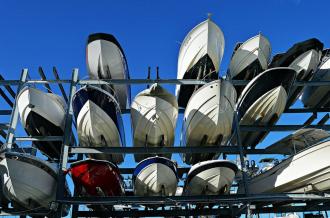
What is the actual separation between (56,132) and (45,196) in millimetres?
1602

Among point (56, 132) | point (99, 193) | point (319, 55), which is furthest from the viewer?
point (319, 55)

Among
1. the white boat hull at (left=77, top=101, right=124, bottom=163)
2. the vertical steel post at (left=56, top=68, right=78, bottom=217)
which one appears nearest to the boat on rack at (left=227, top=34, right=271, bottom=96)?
the white boat hull at (left=77, top=101, right=124, bottom=163)

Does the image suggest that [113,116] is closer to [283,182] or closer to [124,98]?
[124,98]

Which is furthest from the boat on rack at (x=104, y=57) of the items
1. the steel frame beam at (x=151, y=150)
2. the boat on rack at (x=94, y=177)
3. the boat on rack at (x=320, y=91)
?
the boat on rack at (x=320, y=91)

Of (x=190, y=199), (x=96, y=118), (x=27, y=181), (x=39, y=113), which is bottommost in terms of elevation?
(x=190, y=199)

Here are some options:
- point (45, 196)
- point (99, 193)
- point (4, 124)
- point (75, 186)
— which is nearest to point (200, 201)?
point (99, 193)

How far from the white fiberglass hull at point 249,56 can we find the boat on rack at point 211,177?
114 inches

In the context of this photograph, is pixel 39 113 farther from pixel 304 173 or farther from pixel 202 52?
pixel 304 173

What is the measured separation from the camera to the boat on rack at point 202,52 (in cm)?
737

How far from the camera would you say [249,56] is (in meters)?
7.68

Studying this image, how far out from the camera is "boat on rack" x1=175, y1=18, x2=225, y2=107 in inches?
290

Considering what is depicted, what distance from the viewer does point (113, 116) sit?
6.23 meters

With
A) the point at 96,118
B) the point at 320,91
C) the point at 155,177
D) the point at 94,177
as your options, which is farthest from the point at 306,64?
the point at 94,177

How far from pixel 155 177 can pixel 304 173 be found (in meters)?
2.57
